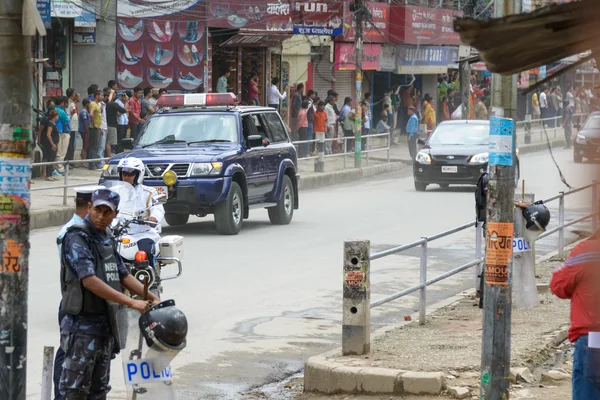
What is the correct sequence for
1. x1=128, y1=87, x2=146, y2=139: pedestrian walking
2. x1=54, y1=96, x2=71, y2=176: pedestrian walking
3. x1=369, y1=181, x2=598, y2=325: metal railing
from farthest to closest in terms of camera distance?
x1=128, y1=87, x2=146, y2=139: pedestrian walking, x1=54, y1=96, x2=71, y2=176: pedestrian walking, x1=369, y1=181, x2=598, y2=325: metal railing

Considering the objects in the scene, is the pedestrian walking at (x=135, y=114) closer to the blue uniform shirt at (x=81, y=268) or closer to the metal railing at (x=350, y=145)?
the metal railing at (x=350, y=145)

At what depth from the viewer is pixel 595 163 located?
290 centimetres

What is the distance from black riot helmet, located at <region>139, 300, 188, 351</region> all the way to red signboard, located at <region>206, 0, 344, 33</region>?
2523cm

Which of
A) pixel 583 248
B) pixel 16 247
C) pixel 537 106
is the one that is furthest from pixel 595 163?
pixel 537 106

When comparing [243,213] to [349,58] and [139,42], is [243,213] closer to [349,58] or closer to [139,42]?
[139,42]

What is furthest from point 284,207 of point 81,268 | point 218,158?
point 81,268

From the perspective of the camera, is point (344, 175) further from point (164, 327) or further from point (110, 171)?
point (164, 327)

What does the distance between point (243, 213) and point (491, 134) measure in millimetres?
10810

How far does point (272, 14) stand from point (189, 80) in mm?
3401

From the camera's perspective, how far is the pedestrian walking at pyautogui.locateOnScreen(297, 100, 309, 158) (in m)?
31.1

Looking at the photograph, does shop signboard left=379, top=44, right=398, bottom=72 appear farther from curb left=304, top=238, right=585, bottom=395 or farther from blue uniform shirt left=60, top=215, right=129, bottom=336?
blue uniform shirt left=60, top=215, right=129, bottom=336

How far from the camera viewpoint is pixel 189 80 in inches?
1228

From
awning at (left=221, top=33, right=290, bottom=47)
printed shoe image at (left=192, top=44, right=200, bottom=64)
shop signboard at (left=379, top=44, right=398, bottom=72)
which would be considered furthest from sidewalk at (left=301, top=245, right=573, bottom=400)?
shop signboard at (left=379, top=44, right=398, bottom=72)

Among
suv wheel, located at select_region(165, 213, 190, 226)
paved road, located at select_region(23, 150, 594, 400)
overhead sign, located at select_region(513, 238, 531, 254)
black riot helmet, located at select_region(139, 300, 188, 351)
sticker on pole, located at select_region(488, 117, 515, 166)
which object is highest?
sticker on pole, located at select_region(488, 117, 515, 166)
